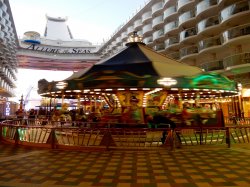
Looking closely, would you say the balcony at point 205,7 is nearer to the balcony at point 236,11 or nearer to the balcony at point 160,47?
the balcony at point 236,11

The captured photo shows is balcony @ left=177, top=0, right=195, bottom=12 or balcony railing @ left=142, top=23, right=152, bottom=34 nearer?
balcony @ left=177, top=0, right=195, bottom=12

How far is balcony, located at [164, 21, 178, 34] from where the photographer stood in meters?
33.9

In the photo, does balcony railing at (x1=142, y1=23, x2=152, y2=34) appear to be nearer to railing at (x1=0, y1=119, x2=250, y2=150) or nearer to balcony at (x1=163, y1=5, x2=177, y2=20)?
balcony at (x1=163, y1=5, x2=177, y2=20)

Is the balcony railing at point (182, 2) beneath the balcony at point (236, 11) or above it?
above

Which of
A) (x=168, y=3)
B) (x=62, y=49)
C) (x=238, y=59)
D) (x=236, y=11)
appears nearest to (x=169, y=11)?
(x=168, y=3)

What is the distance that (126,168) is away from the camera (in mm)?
6668

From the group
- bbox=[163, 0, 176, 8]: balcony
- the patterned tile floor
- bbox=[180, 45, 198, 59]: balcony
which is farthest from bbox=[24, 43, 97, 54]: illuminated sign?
the patterned tile floor

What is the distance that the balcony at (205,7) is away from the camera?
87.5 ft

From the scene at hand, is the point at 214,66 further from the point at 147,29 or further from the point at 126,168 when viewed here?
the point at 126,168

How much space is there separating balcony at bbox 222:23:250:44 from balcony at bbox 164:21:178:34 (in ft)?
36.1

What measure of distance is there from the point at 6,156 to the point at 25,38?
5727 centimetres

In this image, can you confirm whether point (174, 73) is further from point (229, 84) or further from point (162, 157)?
point (162, 157)

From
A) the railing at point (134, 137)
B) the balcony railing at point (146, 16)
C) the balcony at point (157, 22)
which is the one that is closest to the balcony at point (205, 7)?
the balcony at point (157, 22)

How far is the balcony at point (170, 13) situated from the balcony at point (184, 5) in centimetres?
172
